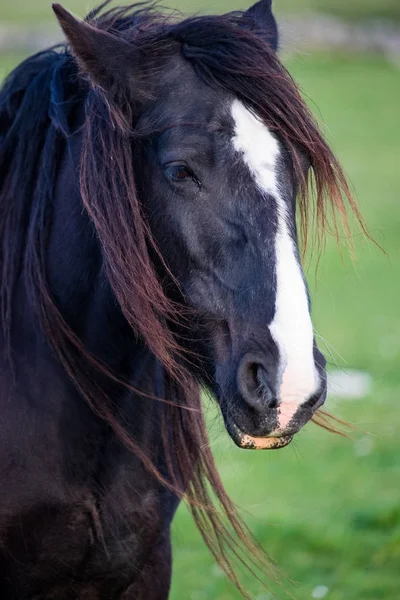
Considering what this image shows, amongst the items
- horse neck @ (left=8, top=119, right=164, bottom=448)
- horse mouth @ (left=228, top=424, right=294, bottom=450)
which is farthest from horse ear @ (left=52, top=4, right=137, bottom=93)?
horse mouth @ (left=228, top=424, right=294, bottom=450)

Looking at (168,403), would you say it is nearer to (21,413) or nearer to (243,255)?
(21,413)

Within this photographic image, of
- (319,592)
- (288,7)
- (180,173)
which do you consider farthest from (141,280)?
(288,7)

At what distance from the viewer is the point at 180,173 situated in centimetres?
255

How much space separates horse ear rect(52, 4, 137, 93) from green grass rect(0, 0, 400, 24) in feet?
98.3

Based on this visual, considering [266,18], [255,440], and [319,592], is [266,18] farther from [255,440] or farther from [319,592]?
[319,592]

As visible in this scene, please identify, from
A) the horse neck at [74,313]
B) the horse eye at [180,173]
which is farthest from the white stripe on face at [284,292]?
the horse neck at [74,313]

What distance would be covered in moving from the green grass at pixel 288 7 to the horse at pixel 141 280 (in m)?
29.8

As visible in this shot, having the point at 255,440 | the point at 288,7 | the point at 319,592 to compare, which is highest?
the point at 255,440

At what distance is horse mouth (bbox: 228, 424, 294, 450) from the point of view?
2.46 metres

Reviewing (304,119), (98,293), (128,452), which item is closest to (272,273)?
(304,119)

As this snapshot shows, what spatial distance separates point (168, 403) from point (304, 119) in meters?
1.06

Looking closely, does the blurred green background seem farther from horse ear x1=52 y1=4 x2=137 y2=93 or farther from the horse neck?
horse ear x1=52 y1=4 x2=137 y2=93

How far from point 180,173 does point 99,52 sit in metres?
0.43

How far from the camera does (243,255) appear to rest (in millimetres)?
2502
